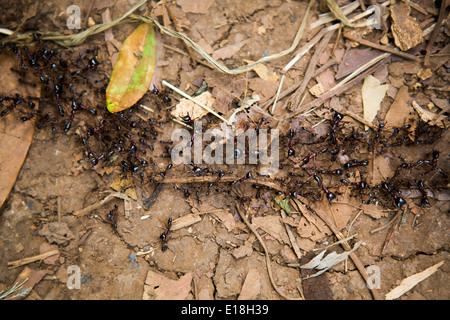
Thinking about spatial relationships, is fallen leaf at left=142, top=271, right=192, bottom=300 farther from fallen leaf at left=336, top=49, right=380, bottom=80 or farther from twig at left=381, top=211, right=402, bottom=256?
fallen leaf at left=336, top=49, right=380, bottom=80

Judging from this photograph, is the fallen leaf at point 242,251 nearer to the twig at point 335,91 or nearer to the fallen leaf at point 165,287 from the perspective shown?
the fallen leaf at point 165,287

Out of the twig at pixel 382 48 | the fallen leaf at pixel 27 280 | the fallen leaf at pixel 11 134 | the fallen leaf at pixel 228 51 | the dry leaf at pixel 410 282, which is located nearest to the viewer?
the dry leaf at pixel 410 282

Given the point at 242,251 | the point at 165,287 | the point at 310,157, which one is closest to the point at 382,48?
the point at 310,157

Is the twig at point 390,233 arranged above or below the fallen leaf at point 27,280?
above

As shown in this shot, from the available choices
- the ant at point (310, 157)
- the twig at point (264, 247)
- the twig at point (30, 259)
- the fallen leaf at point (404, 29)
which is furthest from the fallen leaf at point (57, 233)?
the fallen leaf at point (404, 29)

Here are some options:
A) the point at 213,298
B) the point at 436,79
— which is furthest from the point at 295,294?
the point at 436,79

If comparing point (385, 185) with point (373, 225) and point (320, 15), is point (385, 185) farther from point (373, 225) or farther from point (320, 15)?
point (320, 15)

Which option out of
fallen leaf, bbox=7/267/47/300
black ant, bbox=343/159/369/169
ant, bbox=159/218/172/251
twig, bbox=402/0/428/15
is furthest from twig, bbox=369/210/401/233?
fallen leaf, bbox=7/267/47/300
